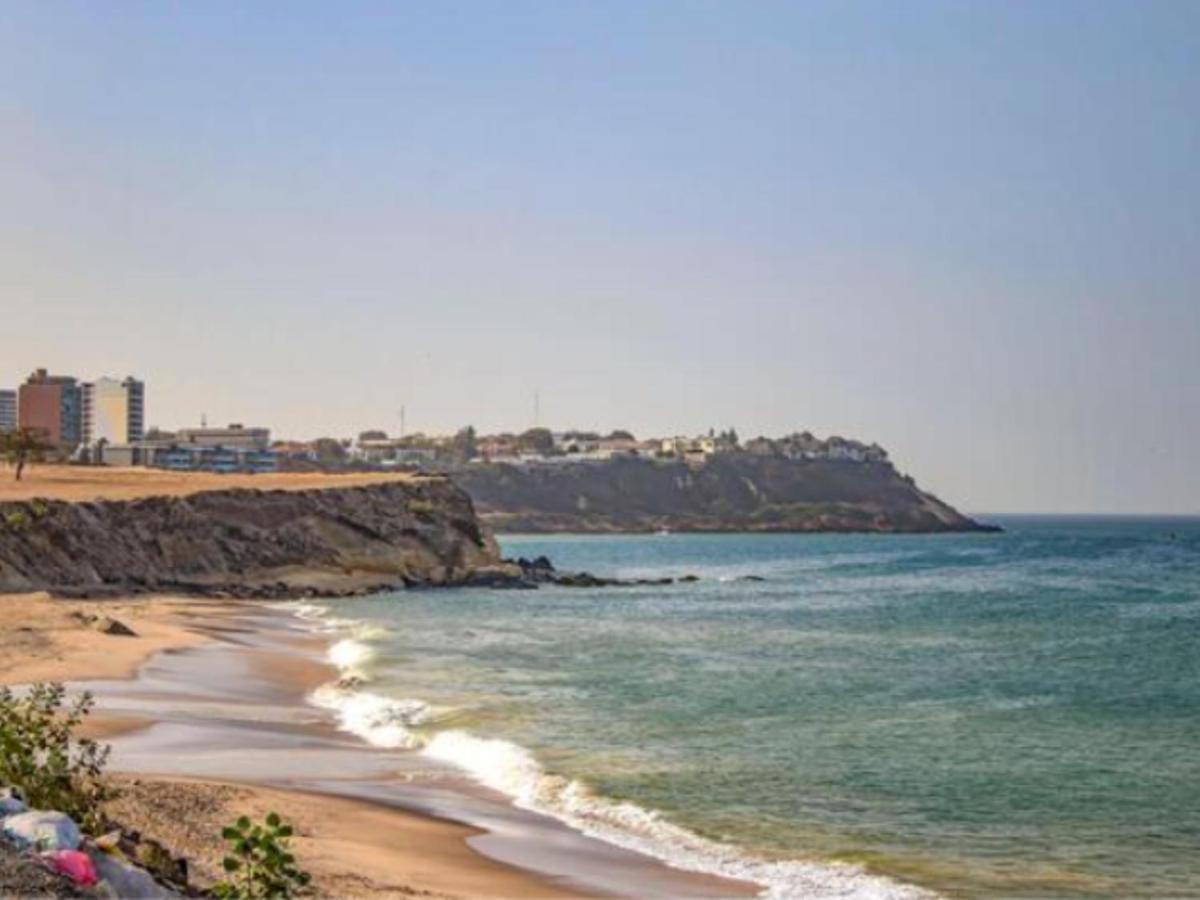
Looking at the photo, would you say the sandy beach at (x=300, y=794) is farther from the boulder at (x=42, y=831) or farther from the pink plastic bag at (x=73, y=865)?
the pink plastic bag at (x=73, y=865)

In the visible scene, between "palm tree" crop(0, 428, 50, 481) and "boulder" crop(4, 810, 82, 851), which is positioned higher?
"palm tree" crop(0, 428, 50, 481)

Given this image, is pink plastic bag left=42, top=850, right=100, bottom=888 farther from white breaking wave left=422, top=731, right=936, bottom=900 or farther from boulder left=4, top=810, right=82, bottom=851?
white breaking wave left=422, top=731, right=936, bottom=900

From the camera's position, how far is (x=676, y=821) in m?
21.8

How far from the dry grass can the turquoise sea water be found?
2634 cm

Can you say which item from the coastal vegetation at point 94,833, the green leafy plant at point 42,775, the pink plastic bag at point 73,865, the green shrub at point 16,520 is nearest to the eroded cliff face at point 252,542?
the green shrub at point 16,520

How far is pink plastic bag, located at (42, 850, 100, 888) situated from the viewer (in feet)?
34.5

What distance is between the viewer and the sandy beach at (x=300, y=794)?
696 inches

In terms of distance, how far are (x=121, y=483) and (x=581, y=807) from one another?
298ft

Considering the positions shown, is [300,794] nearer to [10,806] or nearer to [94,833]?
[94,833]

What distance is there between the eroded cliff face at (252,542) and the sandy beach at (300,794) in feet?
106

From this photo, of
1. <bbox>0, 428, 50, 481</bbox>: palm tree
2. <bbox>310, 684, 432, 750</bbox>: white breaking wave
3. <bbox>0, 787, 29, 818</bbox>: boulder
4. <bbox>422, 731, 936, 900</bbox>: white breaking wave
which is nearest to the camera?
<bbox>0, 787, 29, 818</bbox>: boulder

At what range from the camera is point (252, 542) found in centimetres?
9306

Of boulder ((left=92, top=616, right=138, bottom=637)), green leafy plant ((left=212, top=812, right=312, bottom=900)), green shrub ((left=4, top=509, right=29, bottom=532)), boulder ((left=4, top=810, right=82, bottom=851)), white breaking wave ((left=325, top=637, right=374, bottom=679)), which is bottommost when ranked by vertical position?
white breaking wave ((left=325, top=637, right=374, bottom=679))

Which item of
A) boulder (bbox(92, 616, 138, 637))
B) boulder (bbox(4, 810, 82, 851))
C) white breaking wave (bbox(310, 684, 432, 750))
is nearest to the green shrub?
boulder (bbox(92, 616, 138, 637))
